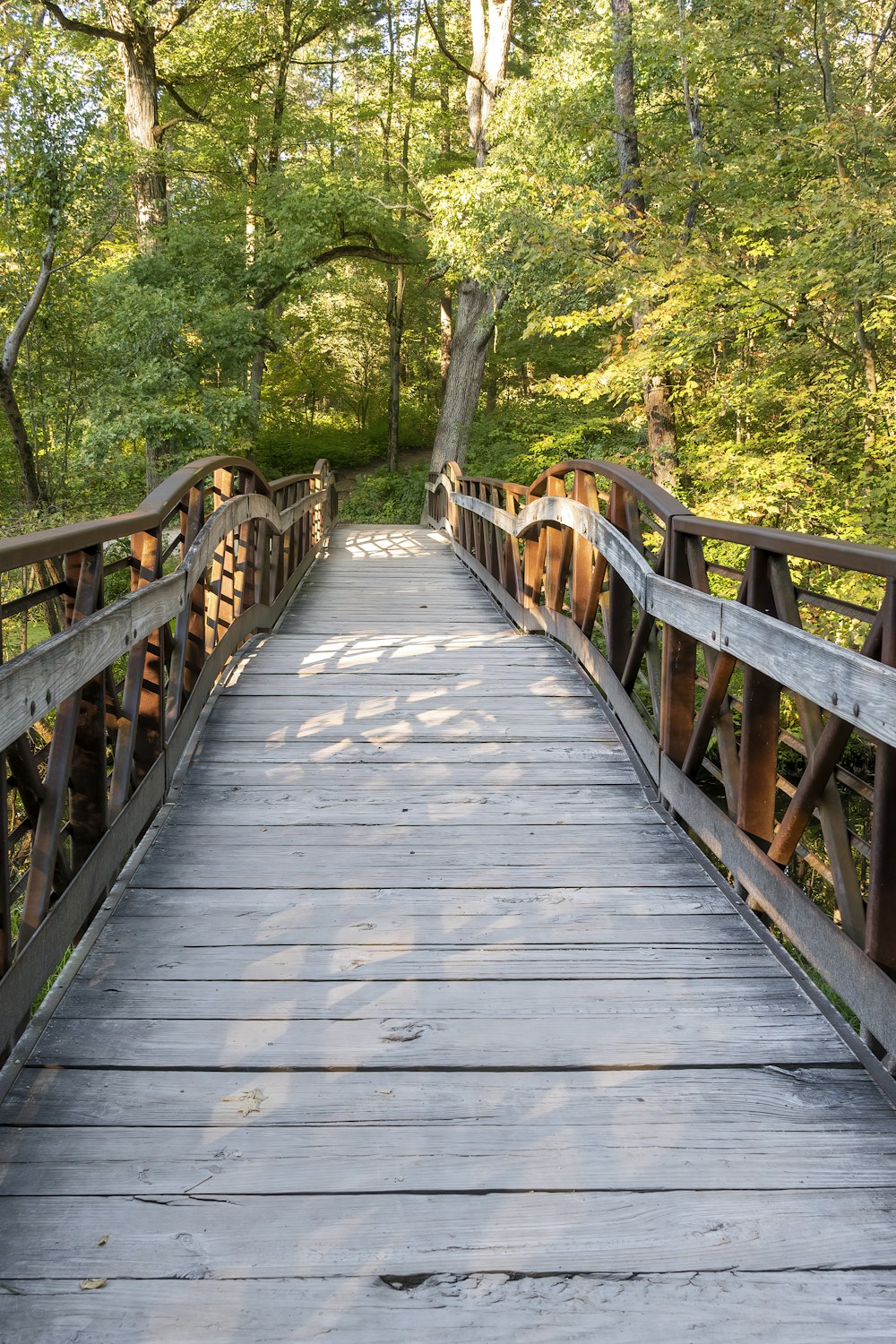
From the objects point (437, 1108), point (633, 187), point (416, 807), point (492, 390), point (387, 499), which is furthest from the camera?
point (492, 390)

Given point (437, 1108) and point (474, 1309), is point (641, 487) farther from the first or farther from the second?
point (474, 1309)

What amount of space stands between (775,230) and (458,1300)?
13046mm

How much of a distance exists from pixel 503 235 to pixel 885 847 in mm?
→ 12661

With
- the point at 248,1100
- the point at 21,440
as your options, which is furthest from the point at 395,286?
the point at 248,1100

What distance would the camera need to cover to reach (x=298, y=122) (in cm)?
1978

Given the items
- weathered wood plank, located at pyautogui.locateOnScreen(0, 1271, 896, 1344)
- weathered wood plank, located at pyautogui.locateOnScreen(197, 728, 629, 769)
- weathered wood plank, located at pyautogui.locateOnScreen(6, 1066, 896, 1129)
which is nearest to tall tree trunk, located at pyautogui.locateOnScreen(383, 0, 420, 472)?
weathered wood plank, located at pyautogui.locateOnScreen(197, 728, 629, 769)

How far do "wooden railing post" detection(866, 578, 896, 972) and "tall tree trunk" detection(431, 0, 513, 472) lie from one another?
1519 centimetres

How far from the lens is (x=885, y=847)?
2.18 metres

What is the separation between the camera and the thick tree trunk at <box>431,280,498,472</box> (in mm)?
19000

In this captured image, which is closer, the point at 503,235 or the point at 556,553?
the point at 556,553

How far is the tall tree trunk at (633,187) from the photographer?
1203cm

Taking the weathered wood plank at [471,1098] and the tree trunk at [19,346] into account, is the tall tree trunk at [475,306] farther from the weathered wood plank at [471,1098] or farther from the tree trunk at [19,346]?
the weathered wood plank at [471,1098]

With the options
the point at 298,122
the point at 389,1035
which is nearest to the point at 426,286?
the point at 298,122

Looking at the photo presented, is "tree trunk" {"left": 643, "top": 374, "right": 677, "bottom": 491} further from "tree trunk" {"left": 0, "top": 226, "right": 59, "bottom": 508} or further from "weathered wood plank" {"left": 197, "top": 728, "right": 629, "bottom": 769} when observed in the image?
"weathered wood plank" {"left": 197, "top": 728, "right": 629, "bottom": 769}
